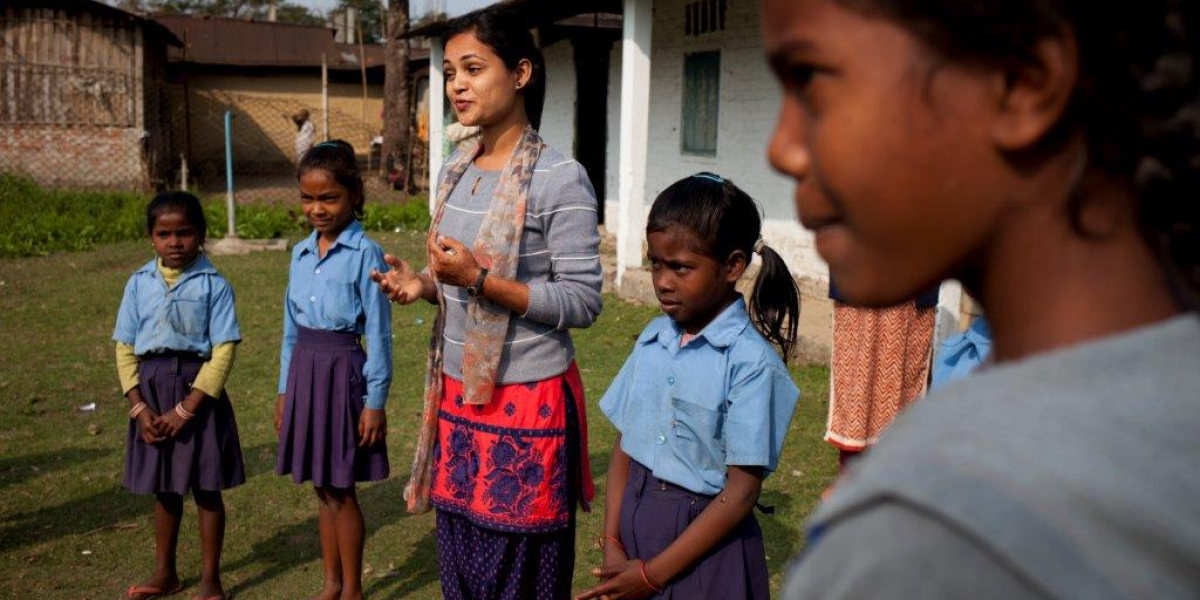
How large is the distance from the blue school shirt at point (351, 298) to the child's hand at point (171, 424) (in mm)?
596

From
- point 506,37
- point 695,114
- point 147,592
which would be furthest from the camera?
point 695,114

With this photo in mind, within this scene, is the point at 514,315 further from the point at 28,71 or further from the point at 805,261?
the point at 28,71

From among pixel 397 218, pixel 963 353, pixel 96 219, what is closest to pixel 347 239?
pixel 963 353

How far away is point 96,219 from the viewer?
14273 mm

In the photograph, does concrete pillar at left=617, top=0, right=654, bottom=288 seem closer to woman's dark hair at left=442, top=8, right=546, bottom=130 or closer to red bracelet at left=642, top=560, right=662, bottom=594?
woman's dark hair at left=442, top=8, right=546, bottom=130

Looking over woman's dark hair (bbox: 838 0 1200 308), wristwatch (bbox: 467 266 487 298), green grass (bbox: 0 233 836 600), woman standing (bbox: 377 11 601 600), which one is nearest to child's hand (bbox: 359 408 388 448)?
green grass (bbox: 0 233 836 600)

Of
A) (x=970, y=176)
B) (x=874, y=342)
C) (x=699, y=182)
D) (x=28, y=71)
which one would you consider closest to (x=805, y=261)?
(x=874, y=342)

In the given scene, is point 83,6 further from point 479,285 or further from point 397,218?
point 479,285

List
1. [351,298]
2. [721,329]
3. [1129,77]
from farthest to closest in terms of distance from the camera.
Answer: [351,298] → [721,329] → [1129,77]

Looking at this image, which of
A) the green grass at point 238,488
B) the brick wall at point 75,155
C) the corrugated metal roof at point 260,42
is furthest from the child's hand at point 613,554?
the corrugated metal roof at point 260,42

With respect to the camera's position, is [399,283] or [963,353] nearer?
[963,353]

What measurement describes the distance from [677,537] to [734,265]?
69cm

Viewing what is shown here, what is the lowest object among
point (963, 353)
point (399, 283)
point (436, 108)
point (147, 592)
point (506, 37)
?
point (147, 592)

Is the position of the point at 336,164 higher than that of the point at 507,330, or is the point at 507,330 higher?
the point at 336,164
